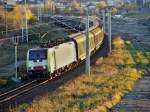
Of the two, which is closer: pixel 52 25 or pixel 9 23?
pixel 9 23

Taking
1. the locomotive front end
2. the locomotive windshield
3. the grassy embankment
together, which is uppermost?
the locomotive windshield

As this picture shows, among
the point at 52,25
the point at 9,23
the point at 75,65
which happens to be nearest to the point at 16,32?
the point at 9,23

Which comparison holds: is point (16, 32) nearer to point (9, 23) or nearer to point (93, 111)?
point (9, 23)

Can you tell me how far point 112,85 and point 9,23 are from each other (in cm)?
5484

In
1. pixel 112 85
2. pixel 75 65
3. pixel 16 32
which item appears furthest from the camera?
pixel 16 32

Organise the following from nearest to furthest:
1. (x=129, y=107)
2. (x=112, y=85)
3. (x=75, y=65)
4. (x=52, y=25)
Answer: (x=129, y=107) < (x=112, y=85) < (x=75, y=65) < (x=52, y=25)

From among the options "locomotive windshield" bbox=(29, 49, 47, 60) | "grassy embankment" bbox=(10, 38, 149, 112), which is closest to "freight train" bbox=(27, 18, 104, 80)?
"locomotive windshield" bbox=(29, 49, 47, 60)

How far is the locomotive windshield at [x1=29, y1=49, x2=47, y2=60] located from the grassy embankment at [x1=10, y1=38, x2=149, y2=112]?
302cm

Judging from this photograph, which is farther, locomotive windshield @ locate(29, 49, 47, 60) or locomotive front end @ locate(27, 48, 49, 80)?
locomotive windshield @ locate(29, 49, 47, 60)

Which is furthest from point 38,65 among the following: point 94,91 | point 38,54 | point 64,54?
point 94,91

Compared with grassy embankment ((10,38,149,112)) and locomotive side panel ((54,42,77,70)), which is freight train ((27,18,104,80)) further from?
grassy embankment ((10,38,149,112))

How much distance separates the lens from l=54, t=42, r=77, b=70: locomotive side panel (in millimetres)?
40812

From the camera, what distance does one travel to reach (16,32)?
7806 centimetres

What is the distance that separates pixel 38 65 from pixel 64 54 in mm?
4777
